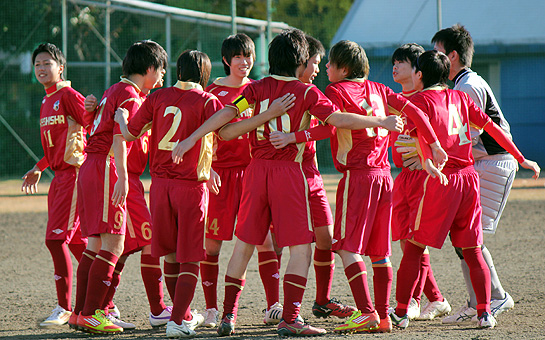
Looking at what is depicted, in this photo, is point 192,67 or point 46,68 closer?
point 192,67

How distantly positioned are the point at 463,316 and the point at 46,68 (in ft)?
12.3

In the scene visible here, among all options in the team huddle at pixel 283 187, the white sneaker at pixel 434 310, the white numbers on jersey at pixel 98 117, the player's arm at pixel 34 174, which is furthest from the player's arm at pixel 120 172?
the white sneaker at pixel 434 310

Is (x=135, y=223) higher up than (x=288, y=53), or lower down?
lower down

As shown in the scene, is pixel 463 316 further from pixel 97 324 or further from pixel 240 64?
pixel 97 324

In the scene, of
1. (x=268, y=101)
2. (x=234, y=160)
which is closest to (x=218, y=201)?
(x=234, y=160)

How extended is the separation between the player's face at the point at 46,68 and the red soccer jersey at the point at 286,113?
6.05ft

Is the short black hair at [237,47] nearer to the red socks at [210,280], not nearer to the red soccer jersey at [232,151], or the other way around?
the red soccer jersey at [232,151]

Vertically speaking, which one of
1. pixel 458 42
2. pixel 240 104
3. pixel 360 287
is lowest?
pixel 360 287

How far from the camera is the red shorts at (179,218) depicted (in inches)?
177

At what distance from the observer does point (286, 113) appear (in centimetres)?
443

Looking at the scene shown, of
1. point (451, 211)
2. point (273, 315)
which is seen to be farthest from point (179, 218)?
point (451, 211)

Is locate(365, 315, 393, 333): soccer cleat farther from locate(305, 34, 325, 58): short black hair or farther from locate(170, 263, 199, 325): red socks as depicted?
locate(305, 34, 325, 58): short black hair

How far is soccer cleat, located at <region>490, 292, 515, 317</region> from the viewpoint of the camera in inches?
198

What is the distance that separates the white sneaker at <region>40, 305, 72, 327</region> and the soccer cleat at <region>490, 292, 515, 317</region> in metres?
3.20
